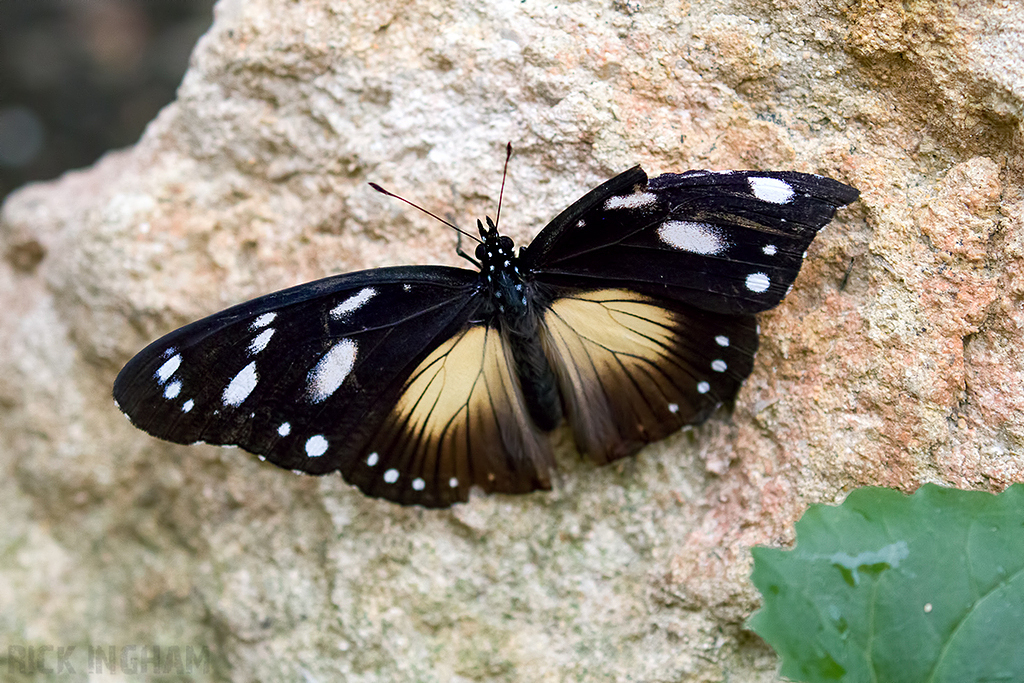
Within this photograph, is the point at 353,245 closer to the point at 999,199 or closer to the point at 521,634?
the point at 521,634

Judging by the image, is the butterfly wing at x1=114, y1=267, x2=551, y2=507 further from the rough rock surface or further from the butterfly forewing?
the rough rock surface

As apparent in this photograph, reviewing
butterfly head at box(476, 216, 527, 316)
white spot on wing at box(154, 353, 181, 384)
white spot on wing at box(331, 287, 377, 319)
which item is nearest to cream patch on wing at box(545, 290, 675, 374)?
butterfly head at box(476, 216, 527, 316)

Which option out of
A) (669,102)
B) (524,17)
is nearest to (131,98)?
Result: (524,17)

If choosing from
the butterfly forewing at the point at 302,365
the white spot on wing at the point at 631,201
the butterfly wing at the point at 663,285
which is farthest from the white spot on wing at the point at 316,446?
the white spot on wing at the point at 631,201

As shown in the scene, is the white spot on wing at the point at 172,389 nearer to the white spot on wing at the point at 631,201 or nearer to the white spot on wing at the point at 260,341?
the white spot on wing at the point at 260,341

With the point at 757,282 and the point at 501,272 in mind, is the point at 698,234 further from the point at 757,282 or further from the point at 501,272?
the point at 501,272
